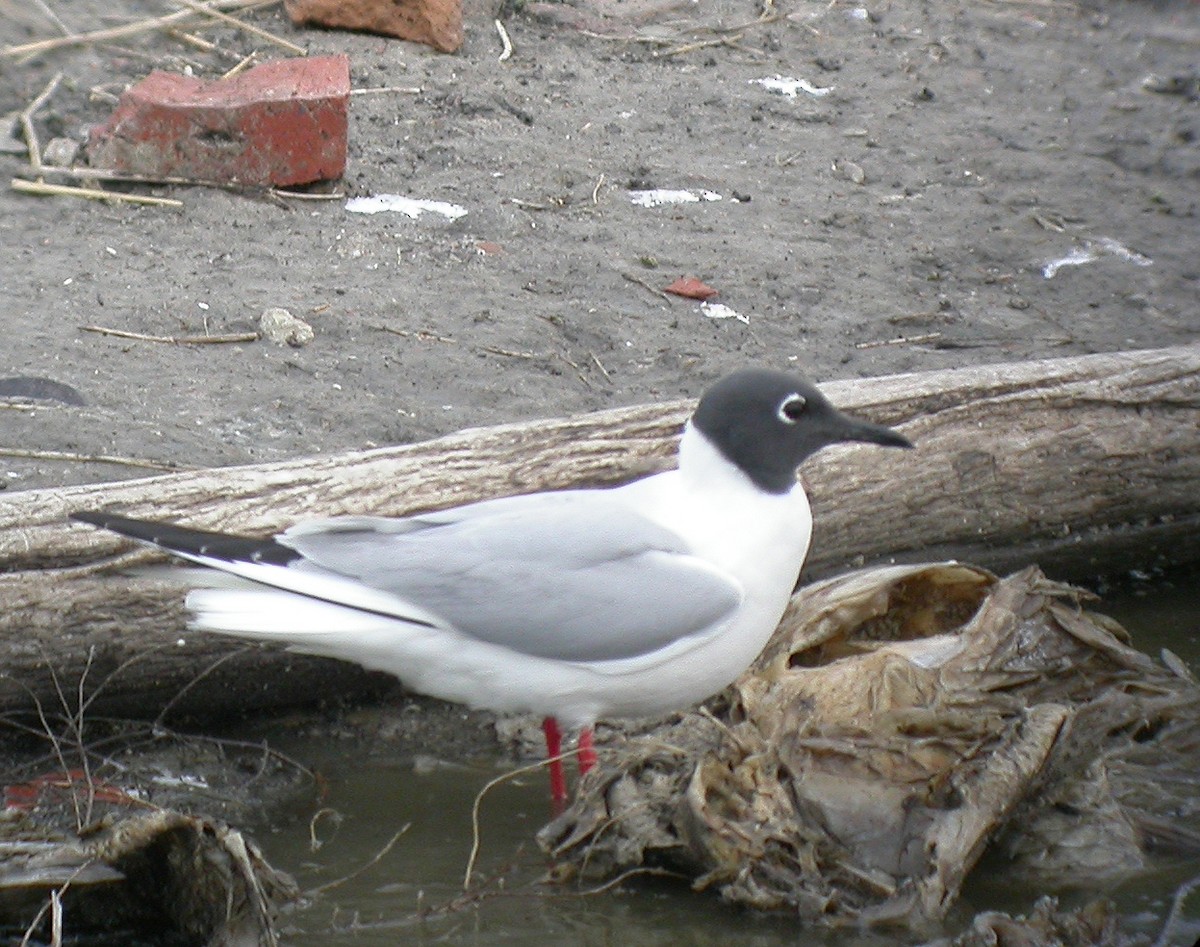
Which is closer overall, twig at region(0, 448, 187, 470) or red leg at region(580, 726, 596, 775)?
red leg at region(580, 726, 596, 775)

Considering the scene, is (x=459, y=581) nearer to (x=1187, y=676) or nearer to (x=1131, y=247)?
(x=1187, y=676)

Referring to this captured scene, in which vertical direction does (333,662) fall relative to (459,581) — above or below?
below

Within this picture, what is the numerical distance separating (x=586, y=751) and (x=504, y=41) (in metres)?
4.95

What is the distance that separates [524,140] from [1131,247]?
2.49 m

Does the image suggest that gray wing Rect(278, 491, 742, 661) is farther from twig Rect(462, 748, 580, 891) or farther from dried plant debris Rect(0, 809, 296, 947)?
dried plant debris Rect(0, 809, 296, 947)

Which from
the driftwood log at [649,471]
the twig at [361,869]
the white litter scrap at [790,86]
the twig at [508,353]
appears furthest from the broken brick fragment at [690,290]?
the twig at [361,869]

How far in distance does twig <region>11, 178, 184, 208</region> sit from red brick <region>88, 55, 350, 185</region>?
0.54 ft

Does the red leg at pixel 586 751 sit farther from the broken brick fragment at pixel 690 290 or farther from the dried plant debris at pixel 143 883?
the broken brick fragment at pixel 690 290

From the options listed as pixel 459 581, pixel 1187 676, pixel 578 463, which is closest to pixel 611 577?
pixel 459 581

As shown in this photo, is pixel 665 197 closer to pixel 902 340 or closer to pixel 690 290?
pixel 690 290

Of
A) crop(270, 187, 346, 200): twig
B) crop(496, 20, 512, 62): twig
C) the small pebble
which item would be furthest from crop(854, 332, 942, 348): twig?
crop(496, 20, 512, 62): twig

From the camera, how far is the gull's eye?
148 inches

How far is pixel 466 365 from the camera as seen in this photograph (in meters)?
5.56

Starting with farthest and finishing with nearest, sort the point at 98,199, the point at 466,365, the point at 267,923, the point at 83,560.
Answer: the point at 98,199
the point at 466,365
the point at 83,560
the point at 267,923
